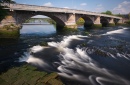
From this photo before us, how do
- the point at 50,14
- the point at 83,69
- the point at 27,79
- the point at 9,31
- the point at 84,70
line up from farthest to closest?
the point at 50,14 < the point at 9,31 < the point at 83,69 < the point at 84,70 < the point at 27,79

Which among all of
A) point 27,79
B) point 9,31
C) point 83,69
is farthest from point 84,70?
point 9,31

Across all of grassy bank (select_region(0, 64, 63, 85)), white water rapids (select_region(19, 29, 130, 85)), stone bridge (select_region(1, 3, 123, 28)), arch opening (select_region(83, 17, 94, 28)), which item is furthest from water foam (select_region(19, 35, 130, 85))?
arch opening (select_region(83, 17, 94, 28))

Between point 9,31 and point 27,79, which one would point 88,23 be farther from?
point 27,79

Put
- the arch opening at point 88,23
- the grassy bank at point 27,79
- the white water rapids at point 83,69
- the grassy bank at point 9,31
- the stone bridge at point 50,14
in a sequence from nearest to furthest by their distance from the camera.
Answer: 1. the grassy bank at point 27,79
2. the white water rapids at point 83,69
3. the grassy bank at point 9,31
4. the stone bridge at point 50,14
5. the arch opening at point 88,23

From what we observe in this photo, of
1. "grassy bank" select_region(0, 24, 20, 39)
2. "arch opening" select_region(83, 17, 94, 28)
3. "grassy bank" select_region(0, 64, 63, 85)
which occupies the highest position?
"arch opening" select_region(83, 17, 94, 28)

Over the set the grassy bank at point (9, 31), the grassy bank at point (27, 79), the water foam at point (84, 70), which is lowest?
the water foam at point (84, 70)

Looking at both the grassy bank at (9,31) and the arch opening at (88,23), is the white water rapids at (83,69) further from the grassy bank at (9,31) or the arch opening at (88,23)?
the arch opening at (88,23)

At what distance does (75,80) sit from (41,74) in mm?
2493

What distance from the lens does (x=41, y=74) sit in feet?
33.0

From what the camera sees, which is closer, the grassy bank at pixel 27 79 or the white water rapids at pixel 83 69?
the grassy bank at pixel 27 79

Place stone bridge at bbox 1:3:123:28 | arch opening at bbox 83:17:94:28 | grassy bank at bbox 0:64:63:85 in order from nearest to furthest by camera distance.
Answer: grassy bank at bbox 0:64:63:85 < stone bridge at bbox 1:3:123:28 < arch opening at bbox 83:17:94:28

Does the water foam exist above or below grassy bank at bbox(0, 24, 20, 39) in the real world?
below

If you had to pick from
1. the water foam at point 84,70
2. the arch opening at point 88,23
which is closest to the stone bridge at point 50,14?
the arch opening at point 88,23

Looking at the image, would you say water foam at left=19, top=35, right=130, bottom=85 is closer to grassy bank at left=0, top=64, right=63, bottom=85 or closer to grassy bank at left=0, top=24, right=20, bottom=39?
grassy bank at left=0, top=64, right=63, bottom=85
